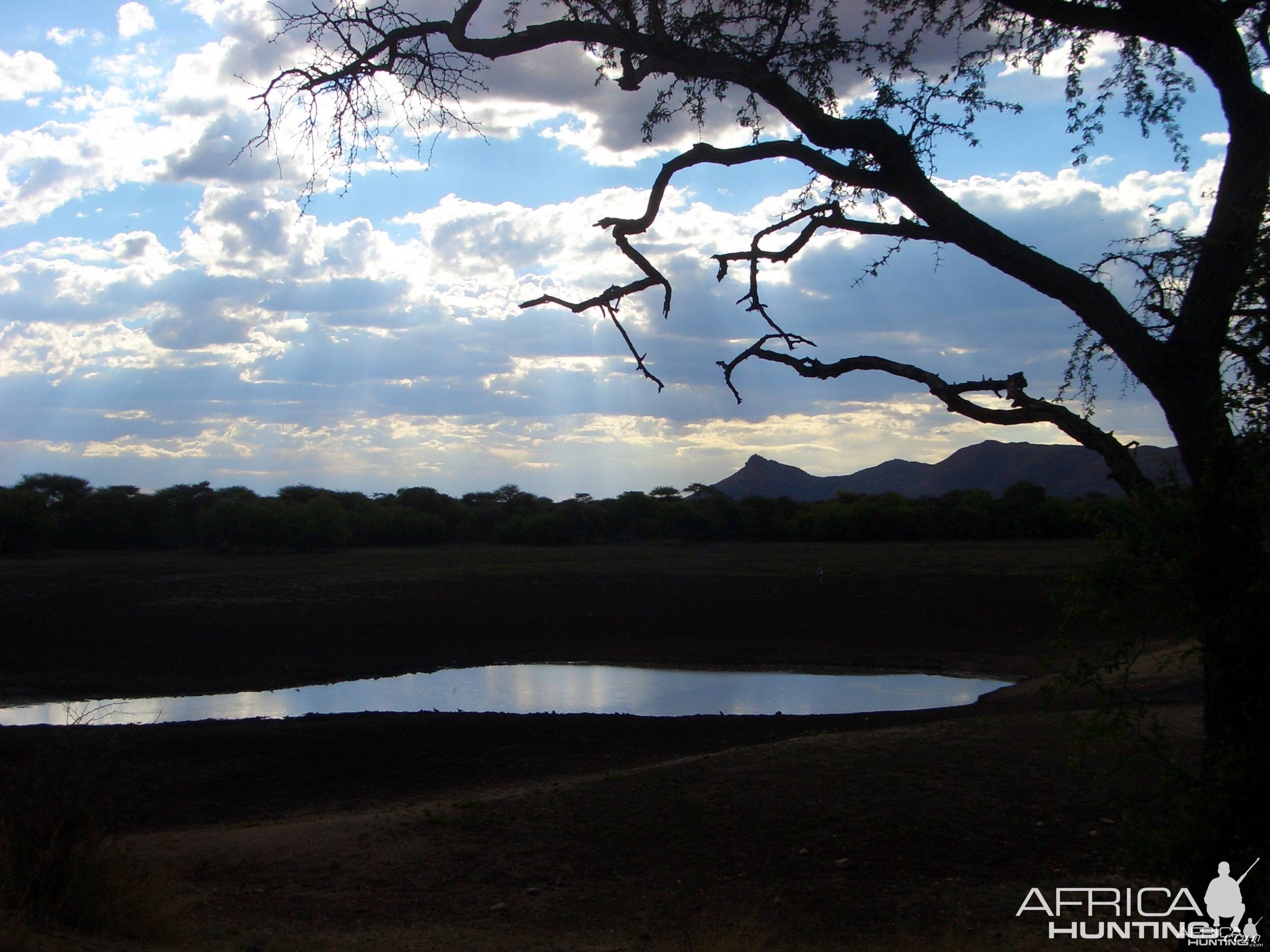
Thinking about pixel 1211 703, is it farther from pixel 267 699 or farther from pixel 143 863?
pixel 267 699

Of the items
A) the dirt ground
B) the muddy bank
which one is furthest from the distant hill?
the dirt ground

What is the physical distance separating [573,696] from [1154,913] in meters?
13.5

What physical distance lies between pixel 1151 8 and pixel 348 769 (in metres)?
10.4

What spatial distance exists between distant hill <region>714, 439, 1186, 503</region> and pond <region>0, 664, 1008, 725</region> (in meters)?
33.4

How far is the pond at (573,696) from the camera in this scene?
56.3ft

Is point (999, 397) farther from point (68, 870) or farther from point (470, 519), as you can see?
point (470, 519)

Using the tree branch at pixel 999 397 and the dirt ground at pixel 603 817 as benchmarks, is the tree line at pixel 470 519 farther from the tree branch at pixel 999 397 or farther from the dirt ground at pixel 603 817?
the tree branch at pixel 999 397

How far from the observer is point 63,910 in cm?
528

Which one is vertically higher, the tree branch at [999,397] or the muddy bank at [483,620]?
the tree branch at [999,397]

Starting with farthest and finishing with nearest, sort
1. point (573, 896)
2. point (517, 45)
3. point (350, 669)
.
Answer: point (350, 669) < point (573, 896) < point (517, 45)

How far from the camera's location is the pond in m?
17.2

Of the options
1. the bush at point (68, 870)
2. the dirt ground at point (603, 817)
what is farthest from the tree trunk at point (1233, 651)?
the bush at point (68, 870)

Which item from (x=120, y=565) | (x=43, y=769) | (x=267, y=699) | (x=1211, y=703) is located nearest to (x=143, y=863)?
(x=43, y=769)

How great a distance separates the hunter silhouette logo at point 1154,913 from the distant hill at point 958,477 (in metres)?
47.2
